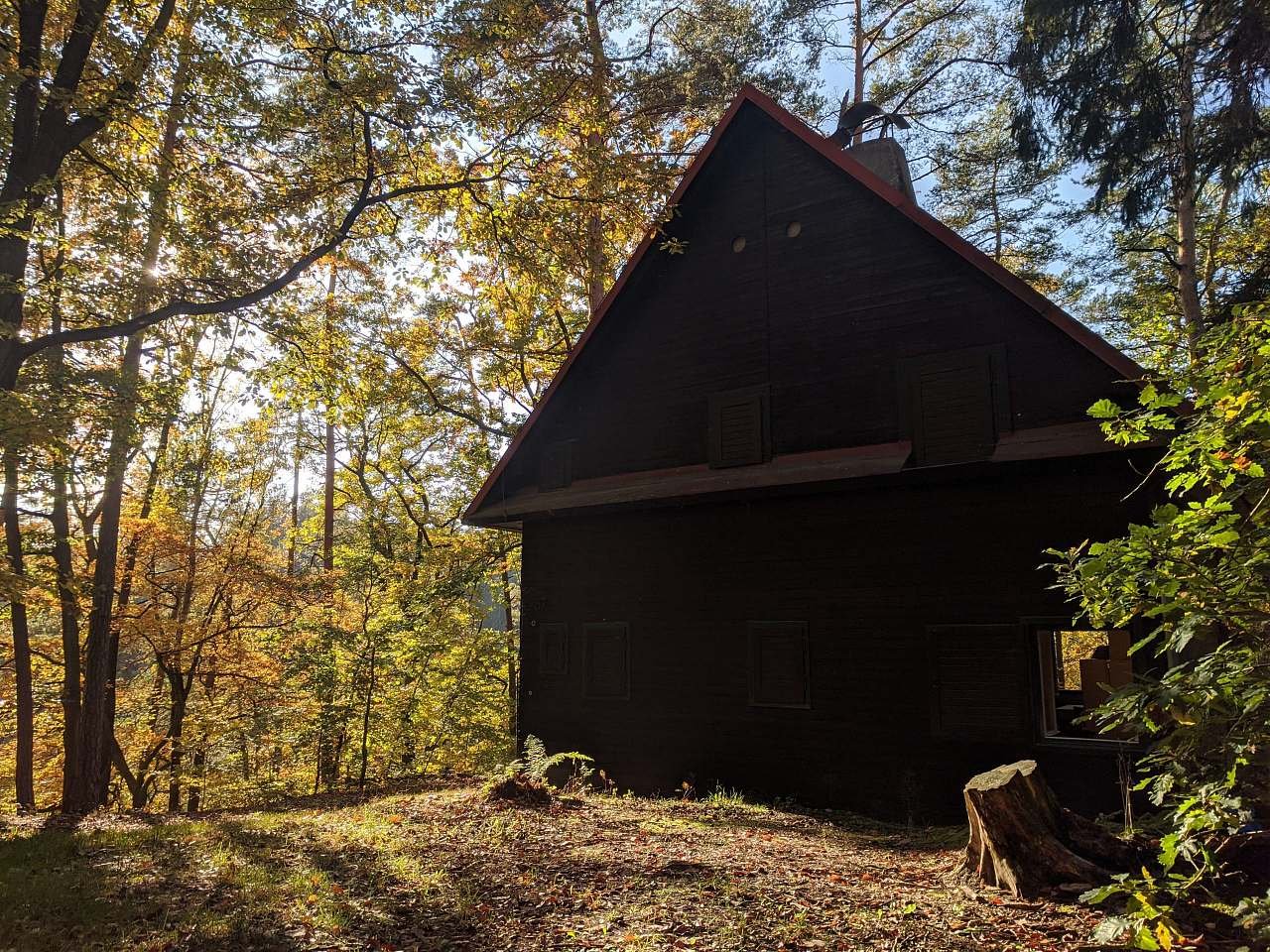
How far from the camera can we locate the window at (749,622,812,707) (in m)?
10.2

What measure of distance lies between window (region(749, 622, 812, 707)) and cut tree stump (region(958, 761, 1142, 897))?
14.9 feet

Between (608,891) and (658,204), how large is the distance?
373 inches

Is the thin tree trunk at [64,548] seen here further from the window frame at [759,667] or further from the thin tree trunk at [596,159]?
the window frame at [759,667]

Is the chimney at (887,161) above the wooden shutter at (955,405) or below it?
above

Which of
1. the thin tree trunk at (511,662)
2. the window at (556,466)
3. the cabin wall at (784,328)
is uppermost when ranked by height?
the cabin wall at (784,328)

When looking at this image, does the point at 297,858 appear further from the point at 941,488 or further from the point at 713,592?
the point at 941,488

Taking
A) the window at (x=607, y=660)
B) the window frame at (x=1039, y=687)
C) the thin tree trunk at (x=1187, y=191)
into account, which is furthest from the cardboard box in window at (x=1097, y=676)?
the window at (x=607, y=660)

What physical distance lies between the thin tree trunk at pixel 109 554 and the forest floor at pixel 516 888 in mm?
5872

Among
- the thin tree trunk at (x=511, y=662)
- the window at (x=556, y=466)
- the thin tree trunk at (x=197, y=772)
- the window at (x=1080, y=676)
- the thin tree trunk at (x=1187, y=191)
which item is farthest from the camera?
the thin tree trunk at (x=511, y=662)

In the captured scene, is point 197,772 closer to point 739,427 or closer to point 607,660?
point 607,660

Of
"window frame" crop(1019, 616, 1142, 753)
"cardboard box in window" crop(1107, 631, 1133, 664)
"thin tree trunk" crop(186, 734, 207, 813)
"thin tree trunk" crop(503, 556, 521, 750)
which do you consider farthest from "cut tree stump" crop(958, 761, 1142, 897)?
"thin tree trunk" crop(186, 734, 207, 813)

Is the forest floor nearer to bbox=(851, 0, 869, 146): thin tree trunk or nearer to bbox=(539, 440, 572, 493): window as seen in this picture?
bbox=(539, 440, 572, 493): window

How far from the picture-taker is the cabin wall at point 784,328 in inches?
374

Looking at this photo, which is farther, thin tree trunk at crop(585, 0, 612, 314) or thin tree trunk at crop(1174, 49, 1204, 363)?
thin tree trunk at crop(1174, 49, 1204, 363)
